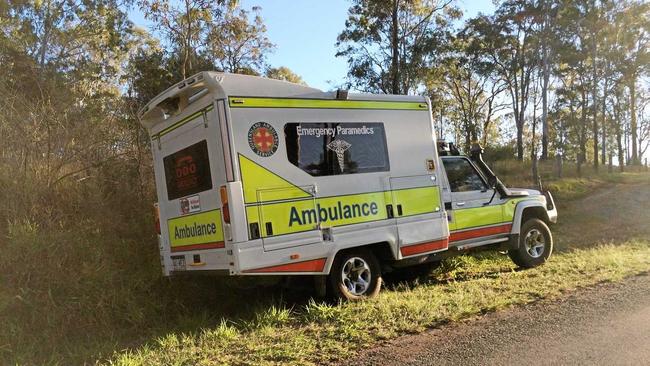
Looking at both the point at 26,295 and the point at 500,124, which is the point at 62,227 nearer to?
the point at 26,295

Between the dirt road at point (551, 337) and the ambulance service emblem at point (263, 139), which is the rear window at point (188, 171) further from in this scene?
the dirt road at point (551, 337)

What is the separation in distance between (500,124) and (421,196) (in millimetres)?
42183

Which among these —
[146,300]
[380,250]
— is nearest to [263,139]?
[380,250]

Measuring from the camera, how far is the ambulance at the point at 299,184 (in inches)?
227

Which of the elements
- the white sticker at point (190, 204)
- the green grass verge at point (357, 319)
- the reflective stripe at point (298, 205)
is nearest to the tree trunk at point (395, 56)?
the green grass verge at point (357, 319)

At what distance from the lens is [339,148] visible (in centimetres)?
653

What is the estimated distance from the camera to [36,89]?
32.5 feet

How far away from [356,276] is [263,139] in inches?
84.3

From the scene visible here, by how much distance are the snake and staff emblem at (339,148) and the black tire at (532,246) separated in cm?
394

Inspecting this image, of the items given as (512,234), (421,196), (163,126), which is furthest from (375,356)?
(512,234)

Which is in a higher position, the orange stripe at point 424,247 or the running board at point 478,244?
the orange stripe at point 424,247

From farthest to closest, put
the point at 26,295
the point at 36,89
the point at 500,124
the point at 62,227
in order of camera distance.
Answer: the point at 500,124, the point at 36,89, the point at 62,227, the point at 26,295

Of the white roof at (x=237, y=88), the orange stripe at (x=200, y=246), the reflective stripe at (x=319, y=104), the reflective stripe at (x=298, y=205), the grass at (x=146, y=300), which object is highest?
the white roof at (x=237, y=88)

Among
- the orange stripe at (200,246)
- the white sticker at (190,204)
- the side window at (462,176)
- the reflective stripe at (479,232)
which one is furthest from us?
the side window at (462,176)
